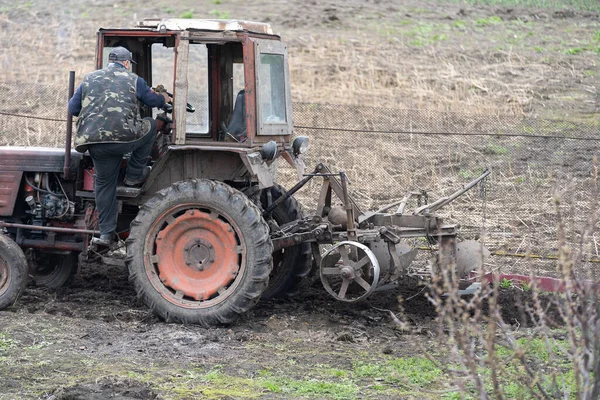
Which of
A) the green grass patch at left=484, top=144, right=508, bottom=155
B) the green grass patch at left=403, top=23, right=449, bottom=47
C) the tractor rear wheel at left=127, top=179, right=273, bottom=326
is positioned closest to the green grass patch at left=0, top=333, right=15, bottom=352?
the tractor rear wheel at left=127, top=179, right=273, bottom=326

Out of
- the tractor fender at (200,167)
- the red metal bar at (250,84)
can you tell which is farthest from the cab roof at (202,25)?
the tractor fender at (200,167)

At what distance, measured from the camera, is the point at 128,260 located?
7.83 metres

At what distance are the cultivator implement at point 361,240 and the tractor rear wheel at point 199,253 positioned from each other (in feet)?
1.49

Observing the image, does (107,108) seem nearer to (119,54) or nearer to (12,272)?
(119,54)

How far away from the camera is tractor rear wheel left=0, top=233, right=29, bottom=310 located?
26.5 feet

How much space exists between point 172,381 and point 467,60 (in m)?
15.0

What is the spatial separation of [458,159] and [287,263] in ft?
18.2

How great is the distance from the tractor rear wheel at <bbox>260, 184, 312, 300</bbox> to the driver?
1483 millimetres

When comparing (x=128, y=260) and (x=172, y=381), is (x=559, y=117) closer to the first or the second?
(x=128, y=260)

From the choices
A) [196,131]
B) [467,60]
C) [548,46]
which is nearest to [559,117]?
[467,60]

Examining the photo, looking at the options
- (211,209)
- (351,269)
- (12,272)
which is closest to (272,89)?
(211,209)

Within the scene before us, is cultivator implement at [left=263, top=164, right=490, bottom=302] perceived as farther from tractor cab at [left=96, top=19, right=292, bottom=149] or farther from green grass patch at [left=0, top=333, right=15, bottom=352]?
green grass patch at [left=0, top=333, right=15, bottom=352]

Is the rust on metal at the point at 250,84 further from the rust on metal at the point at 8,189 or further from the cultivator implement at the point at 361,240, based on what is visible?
the rust on metal at the point at 8,189

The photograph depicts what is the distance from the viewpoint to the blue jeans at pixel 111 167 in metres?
7.69
